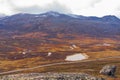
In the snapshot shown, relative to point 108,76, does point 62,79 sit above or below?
above

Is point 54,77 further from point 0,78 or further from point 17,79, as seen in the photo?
point 0,78

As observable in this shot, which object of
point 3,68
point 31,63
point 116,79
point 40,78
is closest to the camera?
point 40,78

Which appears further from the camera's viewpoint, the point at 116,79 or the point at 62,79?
the point at 116,79

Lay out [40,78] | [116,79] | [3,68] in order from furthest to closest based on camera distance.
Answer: [3,68], [116,79], [40,78]

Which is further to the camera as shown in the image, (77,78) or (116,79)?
(116,79)

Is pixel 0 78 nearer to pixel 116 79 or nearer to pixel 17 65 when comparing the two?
pixel 116 79

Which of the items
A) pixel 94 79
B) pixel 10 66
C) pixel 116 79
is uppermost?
pixel 94 79

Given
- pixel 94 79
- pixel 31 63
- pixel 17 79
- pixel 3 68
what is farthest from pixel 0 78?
pixel 31 63

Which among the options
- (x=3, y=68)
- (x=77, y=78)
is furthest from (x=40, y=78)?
(x=3, y=68)

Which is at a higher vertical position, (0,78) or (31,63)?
(0,78)
